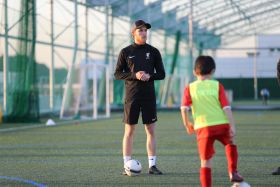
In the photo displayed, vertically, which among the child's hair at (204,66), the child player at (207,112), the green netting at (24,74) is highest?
the green netting at (24,74)

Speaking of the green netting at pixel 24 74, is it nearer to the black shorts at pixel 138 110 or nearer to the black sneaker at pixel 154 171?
the black shorts at pixel 138 110

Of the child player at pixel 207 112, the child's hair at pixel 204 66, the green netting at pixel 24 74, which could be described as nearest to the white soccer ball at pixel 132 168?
the child player at pixel 207 112

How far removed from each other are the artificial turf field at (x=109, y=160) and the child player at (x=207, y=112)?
2.98 ft

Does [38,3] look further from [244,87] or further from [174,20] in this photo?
[244,87]

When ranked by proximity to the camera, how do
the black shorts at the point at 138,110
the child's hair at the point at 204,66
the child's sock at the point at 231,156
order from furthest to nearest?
1. the black shorts at the point at 138,110
2. the child's sock at the point at 231,156
3. the child's hair at the point at 204,66

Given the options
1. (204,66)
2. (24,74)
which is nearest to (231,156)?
(204,66)

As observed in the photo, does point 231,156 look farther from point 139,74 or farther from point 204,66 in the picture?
point 139,74

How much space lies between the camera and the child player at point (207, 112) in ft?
18.5

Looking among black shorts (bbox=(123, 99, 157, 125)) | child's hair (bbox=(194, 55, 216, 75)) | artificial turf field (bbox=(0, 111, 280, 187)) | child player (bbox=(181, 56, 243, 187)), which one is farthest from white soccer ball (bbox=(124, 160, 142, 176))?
child's hair (bbox=(194, 55, 216, 75))

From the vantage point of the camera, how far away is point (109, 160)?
Result: 8852mm

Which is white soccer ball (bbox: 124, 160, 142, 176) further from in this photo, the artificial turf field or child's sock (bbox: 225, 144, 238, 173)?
child's sock (bbox: 225, 144, 238, 173)

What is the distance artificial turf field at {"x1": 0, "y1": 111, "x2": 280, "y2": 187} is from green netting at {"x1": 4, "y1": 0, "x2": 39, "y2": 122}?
4.34m

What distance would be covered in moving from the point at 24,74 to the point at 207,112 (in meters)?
13.1

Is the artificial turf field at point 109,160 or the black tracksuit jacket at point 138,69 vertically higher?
the black tracksuit jacket at point 138,69
